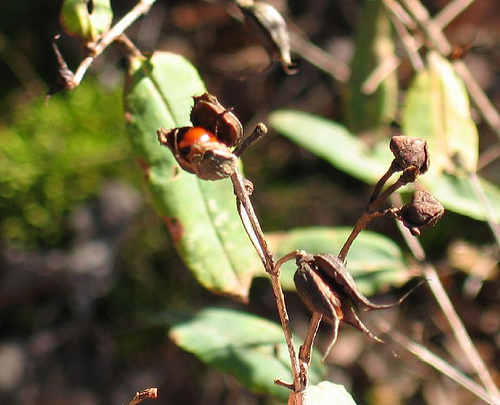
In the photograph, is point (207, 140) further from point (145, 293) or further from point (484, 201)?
point (145, 293)

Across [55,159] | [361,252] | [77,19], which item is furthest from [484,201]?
[55,159]

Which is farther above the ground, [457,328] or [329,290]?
[329,290]

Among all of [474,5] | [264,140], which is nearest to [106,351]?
[264,140]

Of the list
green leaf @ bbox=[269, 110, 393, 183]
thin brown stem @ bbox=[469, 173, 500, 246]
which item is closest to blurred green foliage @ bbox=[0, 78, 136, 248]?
green leaf @ bbox=[269, 110, 393, 183]

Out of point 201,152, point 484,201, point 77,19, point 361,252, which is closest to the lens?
point 201,152

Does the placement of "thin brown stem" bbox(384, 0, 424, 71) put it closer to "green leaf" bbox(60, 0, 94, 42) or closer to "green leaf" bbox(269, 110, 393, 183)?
A: "green leaf" bbox(269, 110, 393, 183)

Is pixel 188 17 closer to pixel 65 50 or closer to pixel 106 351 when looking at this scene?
pixel 65 50

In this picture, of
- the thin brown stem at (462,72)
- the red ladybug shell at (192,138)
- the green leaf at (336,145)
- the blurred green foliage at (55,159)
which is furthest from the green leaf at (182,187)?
the blurred green foliage at (55,159)
